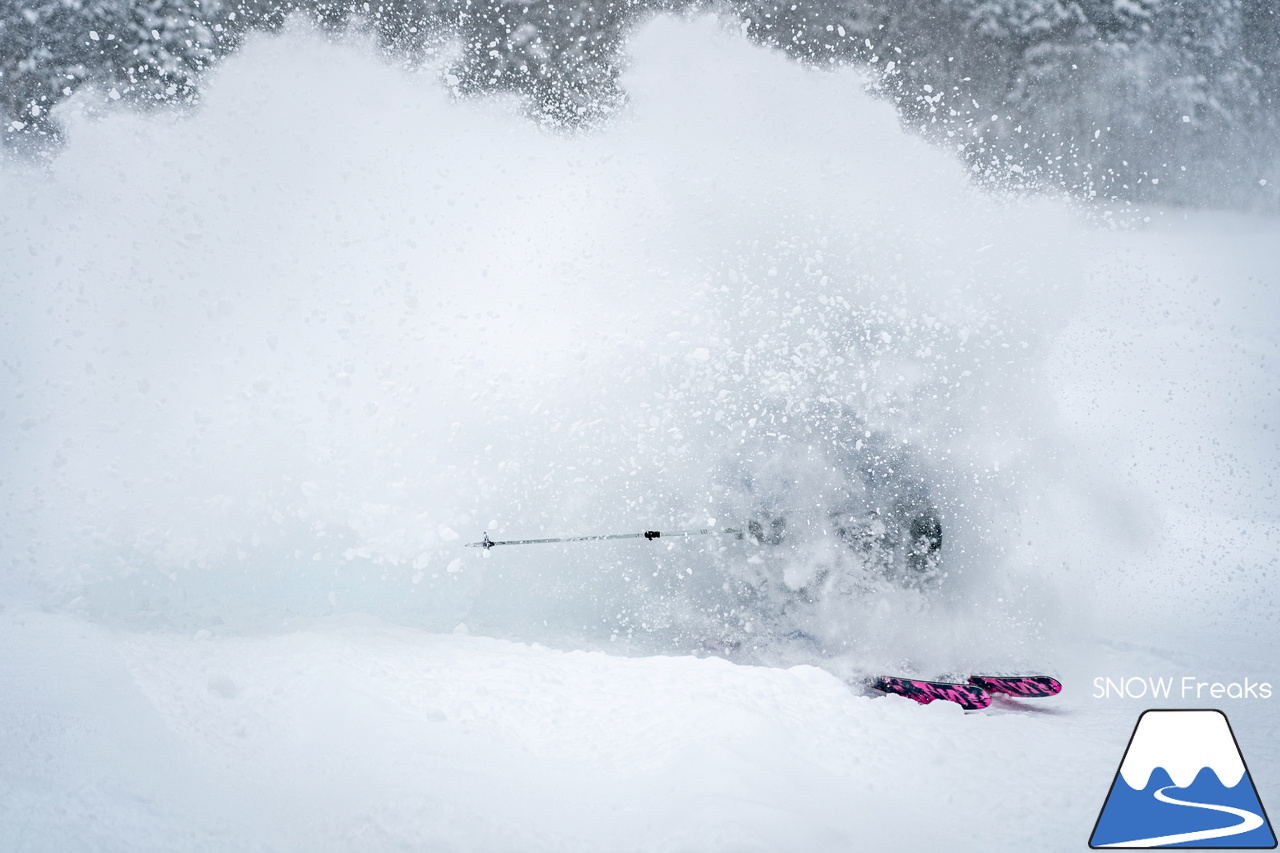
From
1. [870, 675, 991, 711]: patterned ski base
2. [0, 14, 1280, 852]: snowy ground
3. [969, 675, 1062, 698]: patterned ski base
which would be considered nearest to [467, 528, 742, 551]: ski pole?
[0, 14, 1280, 852]: snowy ground

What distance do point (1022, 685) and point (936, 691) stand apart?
94cm

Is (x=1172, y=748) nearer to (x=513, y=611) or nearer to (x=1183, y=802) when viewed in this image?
(x=1183, y=802)

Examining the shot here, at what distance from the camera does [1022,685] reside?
5.81 metres

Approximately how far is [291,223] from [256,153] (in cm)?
78

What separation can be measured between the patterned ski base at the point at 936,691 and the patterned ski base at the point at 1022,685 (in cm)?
15

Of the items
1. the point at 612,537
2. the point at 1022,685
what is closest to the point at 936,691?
the point at 1022,685

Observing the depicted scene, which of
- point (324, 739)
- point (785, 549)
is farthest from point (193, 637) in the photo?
point (785, 549)

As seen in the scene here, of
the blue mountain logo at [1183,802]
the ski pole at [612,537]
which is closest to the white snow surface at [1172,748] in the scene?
the blue mountain logo at [1183,802]

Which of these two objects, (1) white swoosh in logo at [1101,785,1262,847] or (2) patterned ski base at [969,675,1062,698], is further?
(2) patterned ski base at [969,675,1062,698]

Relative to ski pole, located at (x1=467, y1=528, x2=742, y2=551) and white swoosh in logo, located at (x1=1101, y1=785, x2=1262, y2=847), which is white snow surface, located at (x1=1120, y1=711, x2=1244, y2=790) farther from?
ski pole, located at (x1=467, y1=528, x2=742, y2=551)

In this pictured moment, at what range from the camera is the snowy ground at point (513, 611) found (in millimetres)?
3855

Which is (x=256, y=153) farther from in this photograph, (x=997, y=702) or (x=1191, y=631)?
(x=1191, y=631)

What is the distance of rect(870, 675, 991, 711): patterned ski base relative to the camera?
17.7 feet

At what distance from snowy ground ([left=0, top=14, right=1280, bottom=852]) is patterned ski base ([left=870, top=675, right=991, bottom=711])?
0.69 feet
